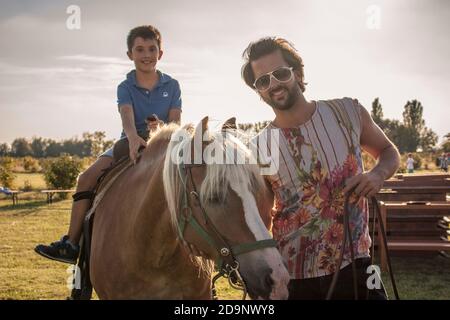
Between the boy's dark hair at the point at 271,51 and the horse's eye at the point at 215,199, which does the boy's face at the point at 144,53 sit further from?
the horse's eye at the point at 215,199

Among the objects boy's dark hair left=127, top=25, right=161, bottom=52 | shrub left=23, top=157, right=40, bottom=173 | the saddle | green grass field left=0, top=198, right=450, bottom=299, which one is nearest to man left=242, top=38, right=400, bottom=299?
the saddle

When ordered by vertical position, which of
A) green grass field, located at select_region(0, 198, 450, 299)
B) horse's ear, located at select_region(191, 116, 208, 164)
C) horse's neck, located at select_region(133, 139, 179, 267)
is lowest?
green grass field, located at select_region(0, 198, 450, 299)

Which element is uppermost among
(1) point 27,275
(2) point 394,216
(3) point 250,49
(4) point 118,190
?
(3) point 250,49

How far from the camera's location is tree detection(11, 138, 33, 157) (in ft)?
322

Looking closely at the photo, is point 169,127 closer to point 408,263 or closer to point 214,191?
point 214,191

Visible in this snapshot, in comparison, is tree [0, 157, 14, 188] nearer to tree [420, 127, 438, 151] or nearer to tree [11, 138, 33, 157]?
tree [420, 127, 438, 151]

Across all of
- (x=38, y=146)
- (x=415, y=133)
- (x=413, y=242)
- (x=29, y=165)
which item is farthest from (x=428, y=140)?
(x=38, y=146)

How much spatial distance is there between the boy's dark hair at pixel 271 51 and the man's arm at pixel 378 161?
1.66 ft

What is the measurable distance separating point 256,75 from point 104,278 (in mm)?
1780

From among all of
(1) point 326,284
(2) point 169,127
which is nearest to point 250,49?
(2) point 169,127

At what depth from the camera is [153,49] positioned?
13.8 ft

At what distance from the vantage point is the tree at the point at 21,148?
98.2 m

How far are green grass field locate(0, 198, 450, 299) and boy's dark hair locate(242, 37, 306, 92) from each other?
4696 mm

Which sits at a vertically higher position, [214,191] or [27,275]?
[214,191]
